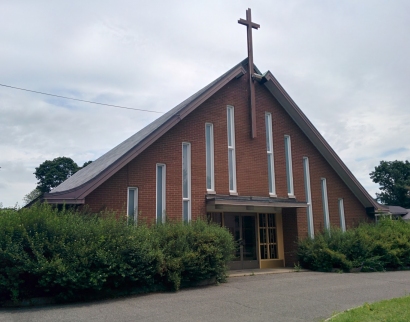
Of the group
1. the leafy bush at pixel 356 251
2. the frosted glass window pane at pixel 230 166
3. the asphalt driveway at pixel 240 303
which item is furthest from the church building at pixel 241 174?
the asphalt driveway at pixel 240 303

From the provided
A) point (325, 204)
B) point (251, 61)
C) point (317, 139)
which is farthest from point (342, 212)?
point (251, 61)

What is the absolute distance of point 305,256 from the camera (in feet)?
54.2

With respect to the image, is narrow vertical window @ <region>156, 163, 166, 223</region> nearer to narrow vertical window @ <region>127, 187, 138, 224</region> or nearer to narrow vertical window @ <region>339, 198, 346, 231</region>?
narrow vertical window @ <region>127, 187, 138, 224</region>

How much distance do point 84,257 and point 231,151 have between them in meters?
7.86

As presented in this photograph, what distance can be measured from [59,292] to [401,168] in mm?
56795

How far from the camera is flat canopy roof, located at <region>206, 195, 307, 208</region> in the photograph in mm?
14648

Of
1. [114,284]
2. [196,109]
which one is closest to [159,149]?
[196,109]

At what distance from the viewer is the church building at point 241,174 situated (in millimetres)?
13471

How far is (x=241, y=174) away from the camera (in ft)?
52.8

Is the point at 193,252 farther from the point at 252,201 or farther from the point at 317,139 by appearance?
the point at 317,139

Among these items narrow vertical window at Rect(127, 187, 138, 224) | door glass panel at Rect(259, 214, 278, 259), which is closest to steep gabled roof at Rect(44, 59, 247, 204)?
narrow vertical window at Rect(127, 187, 138, 224)

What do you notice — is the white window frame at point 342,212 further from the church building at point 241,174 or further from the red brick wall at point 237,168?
the red brick wall at point 237,168

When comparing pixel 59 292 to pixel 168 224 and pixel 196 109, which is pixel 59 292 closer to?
pixel 168 224

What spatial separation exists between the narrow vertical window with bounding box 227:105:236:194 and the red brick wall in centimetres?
17
